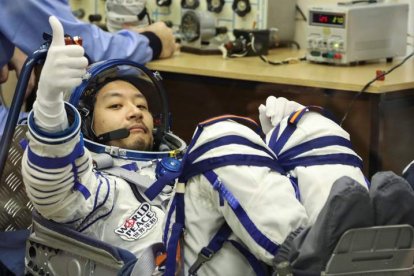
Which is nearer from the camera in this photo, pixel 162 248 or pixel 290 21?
pixel 162 248

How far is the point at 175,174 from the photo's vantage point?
6.63 ft

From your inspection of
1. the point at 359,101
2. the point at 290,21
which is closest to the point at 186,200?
the point at 359,101

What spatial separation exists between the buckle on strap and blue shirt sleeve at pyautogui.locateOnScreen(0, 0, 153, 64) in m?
1.28

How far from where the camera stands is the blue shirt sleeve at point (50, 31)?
8.93ft

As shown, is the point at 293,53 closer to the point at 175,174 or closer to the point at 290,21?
the point at 290,21

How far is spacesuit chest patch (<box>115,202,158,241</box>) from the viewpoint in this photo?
6.71 ft

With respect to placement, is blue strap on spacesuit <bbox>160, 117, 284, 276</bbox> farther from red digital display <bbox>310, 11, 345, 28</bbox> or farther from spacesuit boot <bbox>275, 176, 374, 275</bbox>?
red digital display <bbox>310, 11, 345, 28</bbox>

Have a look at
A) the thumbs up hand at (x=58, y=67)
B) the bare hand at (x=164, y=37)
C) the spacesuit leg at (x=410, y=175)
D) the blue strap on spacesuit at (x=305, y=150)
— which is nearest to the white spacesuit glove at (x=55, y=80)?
the thumbs up hand at (x=58, y=67)

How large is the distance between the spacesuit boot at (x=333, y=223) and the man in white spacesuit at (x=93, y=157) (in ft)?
1.90

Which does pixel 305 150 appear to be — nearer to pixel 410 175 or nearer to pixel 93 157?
pixel 410 175

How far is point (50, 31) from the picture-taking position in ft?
9.16

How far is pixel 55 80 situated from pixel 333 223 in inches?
28.0

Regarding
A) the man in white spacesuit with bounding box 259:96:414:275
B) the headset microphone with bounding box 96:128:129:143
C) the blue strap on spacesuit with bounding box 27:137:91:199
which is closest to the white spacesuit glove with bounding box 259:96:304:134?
the man in white spacesuit with bounding box 259:96:414:275

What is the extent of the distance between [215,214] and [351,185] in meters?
0.38
